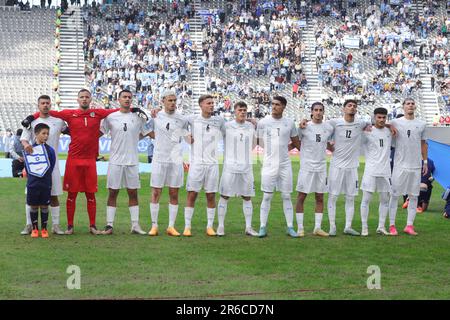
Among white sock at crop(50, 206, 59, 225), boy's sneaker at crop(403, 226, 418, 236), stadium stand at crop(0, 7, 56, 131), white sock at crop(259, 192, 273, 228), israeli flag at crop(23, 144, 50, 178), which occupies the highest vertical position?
israeli flag at crop(23, 144, 50, 178)

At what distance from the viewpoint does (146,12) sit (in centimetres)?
5756

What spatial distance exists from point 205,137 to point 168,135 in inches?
22.2

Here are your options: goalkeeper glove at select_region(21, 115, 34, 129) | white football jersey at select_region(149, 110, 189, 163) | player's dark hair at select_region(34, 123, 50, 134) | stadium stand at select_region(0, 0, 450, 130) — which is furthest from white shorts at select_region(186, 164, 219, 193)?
stadium stand at select_region(0, 0, 450, 130)

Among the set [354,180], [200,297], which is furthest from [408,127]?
[200,297]

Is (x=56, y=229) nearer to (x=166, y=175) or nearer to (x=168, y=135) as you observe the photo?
(x=166, y=175)

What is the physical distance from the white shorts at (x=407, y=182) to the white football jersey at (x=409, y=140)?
96 mm

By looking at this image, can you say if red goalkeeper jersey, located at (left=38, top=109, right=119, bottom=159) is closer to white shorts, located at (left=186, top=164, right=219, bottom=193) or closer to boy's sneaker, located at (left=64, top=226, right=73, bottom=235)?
boy's sneaker, located at (left=64, top=226, right=73, bottom=235)

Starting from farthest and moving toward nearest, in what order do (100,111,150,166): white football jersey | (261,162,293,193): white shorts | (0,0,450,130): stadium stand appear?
(0,0,450,130): stadium stand, (261,162,293,193): white shorts, (100,111,150,166): white football jersey

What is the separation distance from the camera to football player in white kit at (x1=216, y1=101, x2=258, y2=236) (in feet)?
46.1

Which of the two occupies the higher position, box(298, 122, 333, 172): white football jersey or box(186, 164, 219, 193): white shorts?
box(298, 122, 333, 172): white football jersey

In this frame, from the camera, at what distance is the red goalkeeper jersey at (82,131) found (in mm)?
13883

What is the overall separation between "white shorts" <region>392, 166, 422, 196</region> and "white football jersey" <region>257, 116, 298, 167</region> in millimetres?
1902

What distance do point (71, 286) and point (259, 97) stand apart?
41.8 m

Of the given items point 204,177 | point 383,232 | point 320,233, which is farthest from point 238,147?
point 383,232
